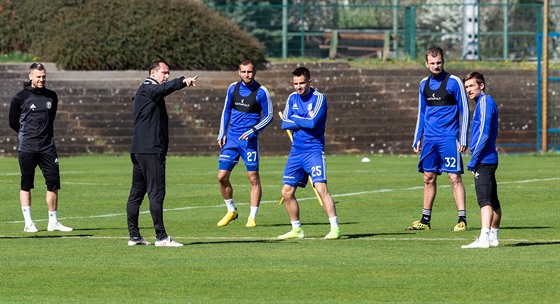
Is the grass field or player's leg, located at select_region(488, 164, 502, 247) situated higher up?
player's leg, located at select_region(488, 164, 502, 247)

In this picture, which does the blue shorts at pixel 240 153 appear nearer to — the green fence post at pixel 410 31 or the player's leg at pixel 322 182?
the player's leg at pixel 322 182

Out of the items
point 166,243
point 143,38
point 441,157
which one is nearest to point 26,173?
point 166,243

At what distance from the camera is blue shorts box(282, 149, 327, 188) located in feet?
52.7

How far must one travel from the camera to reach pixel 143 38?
40656 millimetres

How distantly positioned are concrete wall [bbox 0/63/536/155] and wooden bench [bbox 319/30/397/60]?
3.88 metres

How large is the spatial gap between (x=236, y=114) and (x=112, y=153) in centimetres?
1985

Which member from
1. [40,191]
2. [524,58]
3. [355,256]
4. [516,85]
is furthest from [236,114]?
[524,58]

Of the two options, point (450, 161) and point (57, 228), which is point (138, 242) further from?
point (450, 161)

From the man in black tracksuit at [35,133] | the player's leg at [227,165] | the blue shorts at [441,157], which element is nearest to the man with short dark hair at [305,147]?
the blue shorts at [441,157]

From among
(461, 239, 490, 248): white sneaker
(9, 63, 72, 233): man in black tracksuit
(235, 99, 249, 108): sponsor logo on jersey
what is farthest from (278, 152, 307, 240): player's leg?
(9, 63, 72, 233): man in black tracksuit

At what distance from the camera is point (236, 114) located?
1900 cm

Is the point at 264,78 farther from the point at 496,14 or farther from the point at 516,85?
the point at 496,14

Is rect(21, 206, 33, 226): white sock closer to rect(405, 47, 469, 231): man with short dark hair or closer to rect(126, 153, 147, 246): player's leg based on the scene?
rect(126, 153, 147, 246): player's leg

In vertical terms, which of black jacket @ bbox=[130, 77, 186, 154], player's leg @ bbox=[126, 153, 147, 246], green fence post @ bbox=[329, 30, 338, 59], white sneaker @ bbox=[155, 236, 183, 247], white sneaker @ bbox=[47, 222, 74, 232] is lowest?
white sneaker @ bbox=[47, 222, 74, 232]
